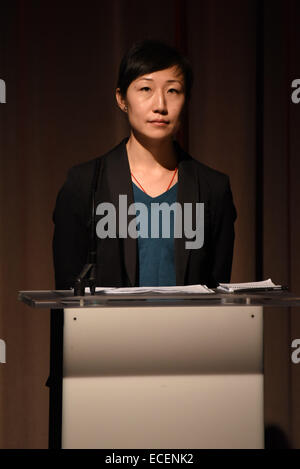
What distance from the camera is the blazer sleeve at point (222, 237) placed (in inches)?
74.4

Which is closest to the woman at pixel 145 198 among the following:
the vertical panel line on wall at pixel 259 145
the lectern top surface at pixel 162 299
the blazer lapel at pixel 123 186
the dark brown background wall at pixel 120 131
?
the blazer lapel at pixel 123 186

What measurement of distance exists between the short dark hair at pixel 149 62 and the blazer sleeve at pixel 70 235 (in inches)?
11.2

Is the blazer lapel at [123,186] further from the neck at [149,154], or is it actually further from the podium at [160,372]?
the podium at [160,372]

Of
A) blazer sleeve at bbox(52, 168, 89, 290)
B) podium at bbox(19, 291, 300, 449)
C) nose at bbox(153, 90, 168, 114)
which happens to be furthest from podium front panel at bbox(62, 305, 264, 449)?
nose at bbox(153, 90, 168, 114)

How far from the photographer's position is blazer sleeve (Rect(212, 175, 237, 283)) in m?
1.89

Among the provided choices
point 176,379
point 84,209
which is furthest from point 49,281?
point 176,379

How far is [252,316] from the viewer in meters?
1.39

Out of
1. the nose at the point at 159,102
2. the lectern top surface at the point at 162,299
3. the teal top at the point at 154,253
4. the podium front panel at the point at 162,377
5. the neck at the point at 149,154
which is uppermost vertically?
the nose at the point at 159,102

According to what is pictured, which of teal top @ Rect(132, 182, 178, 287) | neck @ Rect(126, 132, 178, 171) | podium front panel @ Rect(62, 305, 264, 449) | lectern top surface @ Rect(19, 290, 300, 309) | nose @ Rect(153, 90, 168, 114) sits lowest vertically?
podium front panel @ Rect(62, 305, 264, 449)

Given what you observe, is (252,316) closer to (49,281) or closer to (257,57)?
(49,281)

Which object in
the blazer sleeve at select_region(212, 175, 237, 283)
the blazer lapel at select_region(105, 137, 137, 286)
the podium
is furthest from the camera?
the blazer sleeve at select_region(212, 175, 237, 283)

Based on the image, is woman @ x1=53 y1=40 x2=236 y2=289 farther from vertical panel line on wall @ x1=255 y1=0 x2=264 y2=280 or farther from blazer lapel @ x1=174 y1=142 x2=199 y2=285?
vertical panel line on wall @ x1=255 y1=0 x2=264 y2=280

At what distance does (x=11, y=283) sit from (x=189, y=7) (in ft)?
3.46
